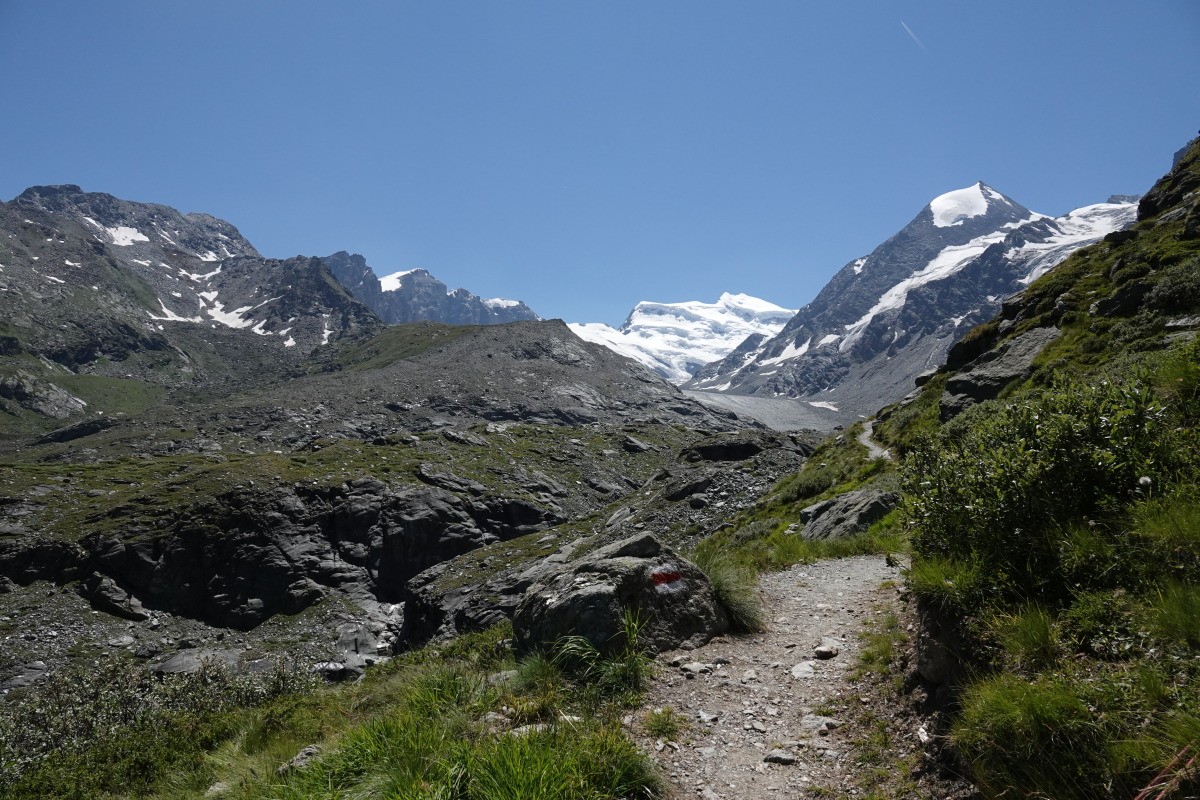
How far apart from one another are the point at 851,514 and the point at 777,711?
15.8 meters

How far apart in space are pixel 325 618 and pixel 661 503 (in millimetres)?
43184

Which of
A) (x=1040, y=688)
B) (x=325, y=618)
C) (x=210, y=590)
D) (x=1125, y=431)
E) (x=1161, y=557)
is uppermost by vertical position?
(x=1125, y=431)

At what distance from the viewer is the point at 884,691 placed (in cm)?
761

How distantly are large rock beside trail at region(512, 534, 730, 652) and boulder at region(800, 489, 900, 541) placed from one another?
10757 millimetres

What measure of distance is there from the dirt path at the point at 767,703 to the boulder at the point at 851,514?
29.8 ft

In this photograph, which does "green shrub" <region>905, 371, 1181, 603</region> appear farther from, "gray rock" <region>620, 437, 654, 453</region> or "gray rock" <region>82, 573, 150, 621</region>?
"gray rock" <region>620, 437, 654, 453</region>

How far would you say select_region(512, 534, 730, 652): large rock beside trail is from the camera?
9.64 metres

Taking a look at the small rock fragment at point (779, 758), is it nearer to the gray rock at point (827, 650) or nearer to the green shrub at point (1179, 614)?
the gray rock at point (827, 650)

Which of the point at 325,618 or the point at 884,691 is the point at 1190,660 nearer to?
the point at 884,691

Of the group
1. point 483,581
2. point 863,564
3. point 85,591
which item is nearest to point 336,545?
point 85,591

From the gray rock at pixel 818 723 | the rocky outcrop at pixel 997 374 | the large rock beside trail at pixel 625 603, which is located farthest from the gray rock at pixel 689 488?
the gray rock at pixel 818 723

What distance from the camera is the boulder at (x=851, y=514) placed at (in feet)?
68.8

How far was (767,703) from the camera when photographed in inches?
324

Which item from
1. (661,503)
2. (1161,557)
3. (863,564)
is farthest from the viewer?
(661,503)
